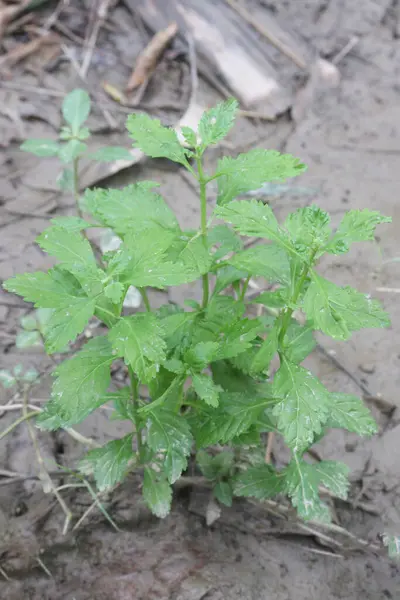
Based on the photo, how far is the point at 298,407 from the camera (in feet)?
5.98

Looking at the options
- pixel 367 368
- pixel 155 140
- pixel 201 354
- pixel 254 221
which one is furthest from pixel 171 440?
pixel 367 368

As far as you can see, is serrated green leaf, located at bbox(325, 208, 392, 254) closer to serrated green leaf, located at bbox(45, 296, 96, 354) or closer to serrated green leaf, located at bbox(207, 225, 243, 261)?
serrated green leaf, located at bbox(207, 225, 243, 261)

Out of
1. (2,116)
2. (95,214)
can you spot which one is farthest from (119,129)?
(95,214)

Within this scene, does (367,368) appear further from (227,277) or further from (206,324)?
(206,324)

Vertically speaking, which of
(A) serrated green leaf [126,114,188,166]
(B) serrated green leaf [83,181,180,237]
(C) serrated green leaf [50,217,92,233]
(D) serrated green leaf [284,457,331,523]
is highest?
(A) serrated green leaf [126,114,188,166]

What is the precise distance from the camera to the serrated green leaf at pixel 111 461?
2.10 meters

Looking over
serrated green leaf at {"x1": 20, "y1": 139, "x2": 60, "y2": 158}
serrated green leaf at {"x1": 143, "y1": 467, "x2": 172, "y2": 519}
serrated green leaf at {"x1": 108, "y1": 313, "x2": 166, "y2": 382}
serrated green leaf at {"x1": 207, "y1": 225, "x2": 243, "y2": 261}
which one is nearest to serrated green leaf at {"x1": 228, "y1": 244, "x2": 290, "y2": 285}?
serrated green leaf at {"x1": 207, "y1": 225, "x2": 243, "y2": 261}

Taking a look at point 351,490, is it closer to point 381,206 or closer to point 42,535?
point 42,535

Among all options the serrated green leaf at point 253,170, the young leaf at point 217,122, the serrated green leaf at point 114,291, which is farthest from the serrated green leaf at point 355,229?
the serrated green leaf at point 114,291

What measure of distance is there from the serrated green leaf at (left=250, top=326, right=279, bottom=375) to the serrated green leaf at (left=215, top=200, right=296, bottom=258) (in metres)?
0.28

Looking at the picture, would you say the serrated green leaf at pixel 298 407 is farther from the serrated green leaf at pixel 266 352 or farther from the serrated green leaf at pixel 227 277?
the serrated green leaf at pixel 227 277

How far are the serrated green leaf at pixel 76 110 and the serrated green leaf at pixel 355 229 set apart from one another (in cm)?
188

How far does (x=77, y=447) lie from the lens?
2711 millimetres

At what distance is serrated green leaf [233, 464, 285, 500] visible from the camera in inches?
89.0
